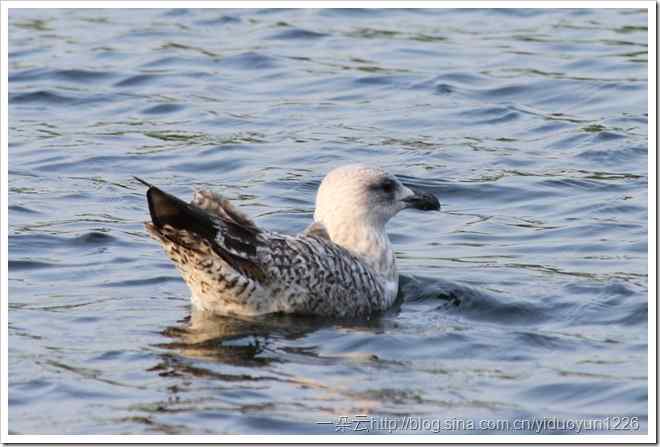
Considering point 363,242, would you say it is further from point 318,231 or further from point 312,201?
point 312,201

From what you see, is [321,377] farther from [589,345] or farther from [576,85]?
[576,85]

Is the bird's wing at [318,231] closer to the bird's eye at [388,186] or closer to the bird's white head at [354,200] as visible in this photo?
the bird's white head at [354,200]

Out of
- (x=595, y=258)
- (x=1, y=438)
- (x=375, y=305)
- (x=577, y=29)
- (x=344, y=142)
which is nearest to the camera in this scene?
(x=1, y=438)

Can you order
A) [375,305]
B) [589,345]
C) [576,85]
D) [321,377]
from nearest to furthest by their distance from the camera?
→ [321,377]
[589,345]
[375,305]
[576,85]

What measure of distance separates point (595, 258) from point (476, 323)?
1.75m

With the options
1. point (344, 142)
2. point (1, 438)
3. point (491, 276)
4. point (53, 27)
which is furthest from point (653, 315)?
point (53, 27)

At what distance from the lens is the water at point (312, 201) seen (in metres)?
7.89

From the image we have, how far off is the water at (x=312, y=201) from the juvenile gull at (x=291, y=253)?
16cm

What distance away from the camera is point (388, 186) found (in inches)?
402

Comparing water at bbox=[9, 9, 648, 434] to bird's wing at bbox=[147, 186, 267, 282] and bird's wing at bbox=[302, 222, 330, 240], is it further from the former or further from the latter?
bird's wing at bbox=[302, 222, 330, 240]

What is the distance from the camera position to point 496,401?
771 centimetres

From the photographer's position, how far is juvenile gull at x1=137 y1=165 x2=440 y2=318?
29.6 ft

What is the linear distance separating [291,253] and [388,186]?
1.12 meters

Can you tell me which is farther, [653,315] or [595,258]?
[595,258]
